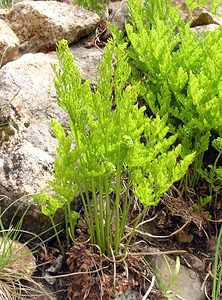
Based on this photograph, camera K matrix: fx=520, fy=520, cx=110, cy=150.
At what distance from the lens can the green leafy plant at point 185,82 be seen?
2387 mm

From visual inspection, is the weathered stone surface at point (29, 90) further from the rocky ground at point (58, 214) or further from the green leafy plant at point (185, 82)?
the green leafy plant at point (185, 82)

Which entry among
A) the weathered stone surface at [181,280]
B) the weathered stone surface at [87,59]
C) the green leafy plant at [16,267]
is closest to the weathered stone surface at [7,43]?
the weathered stone surface at [87,59]

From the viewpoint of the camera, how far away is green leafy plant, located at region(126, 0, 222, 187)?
2.39m

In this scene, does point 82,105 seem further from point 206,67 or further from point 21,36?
point 21,36

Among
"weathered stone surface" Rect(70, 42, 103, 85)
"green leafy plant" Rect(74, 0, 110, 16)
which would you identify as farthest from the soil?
"green leafy plant" Rect(74, 0, 110, 16)

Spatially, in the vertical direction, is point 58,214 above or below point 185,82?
below

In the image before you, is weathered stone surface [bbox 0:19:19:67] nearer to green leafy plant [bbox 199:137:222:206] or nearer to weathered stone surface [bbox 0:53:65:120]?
weathered stone surface [bbox 0:53:65:120]

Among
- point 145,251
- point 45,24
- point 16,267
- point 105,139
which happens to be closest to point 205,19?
point 45,24

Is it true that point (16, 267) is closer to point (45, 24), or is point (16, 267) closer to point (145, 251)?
point (145, 251)

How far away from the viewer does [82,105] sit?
1.94 metres

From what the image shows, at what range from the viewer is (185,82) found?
2.53m

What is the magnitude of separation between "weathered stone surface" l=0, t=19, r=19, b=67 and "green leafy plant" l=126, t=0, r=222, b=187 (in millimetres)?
716

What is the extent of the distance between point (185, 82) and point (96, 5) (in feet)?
4.41

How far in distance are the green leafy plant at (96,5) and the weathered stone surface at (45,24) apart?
110mm
